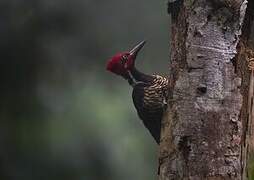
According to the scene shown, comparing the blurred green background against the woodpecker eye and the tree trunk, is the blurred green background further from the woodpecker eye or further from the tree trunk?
the tree trunk

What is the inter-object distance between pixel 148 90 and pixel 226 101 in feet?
1.40

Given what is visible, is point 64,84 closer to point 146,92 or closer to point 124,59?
point 124,59

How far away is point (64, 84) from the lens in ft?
9.64

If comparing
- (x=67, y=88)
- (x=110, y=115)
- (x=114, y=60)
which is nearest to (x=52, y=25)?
(x=67, y=88)

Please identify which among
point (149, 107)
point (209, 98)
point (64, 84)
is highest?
point (209, 98)

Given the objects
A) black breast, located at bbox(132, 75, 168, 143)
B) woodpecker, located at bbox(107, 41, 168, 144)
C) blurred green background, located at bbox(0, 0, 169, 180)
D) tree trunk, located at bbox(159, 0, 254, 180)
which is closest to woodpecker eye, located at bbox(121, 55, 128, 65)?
woodpecker, located at bbox(107, 41, 168, 144)

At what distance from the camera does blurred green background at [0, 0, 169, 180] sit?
289 centimetres

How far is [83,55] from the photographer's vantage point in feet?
9.62

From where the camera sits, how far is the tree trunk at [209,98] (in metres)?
1.46

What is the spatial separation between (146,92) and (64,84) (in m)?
1.11

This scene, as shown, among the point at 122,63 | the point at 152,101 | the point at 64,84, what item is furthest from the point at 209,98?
the point at 64,84

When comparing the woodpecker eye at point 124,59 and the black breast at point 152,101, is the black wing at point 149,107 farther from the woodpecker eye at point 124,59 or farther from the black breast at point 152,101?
the woodpecker eye at point 124,59

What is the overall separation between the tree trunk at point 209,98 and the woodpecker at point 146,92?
0.21 metres

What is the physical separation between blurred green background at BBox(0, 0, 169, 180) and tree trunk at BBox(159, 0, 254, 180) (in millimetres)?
1352
